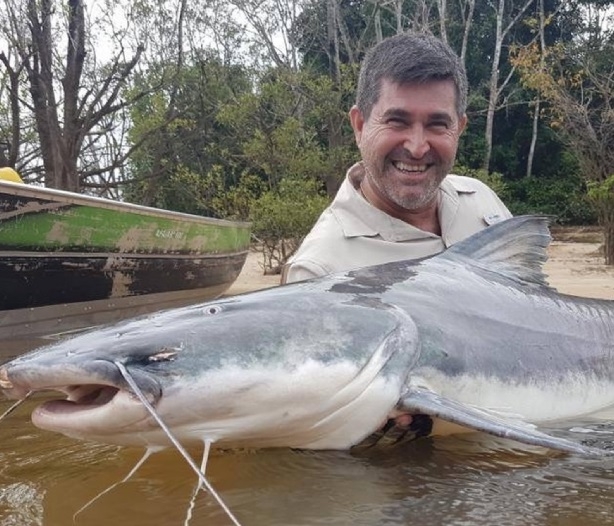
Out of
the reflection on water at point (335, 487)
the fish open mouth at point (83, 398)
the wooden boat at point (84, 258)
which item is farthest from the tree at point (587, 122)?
the fish open mouth at point (83, 398)

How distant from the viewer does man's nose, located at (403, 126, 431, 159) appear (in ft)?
10.6

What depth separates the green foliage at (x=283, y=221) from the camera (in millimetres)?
13336

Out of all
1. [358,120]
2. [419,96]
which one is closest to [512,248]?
[419,96]

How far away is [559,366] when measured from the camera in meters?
2.86

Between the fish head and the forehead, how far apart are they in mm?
1108

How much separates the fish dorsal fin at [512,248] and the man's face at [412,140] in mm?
424

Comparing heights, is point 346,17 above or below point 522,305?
above

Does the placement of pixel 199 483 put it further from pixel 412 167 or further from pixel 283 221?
pixel 283 221

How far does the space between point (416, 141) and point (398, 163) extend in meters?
0.13

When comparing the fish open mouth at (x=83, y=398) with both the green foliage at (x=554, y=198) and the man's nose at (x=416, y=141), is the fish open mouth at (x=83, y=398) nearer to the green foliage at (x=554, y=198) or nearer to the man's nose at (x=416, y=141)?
the man's nose at (x=416, y=141)

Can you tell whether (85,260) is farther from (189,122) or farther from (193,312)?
(189,122)

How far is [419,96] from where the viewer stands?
3225 mm

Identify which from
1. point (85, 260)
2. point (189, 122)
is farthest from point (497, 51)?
point (85, 260)

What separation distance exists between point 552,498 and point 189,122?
20.2 metres
